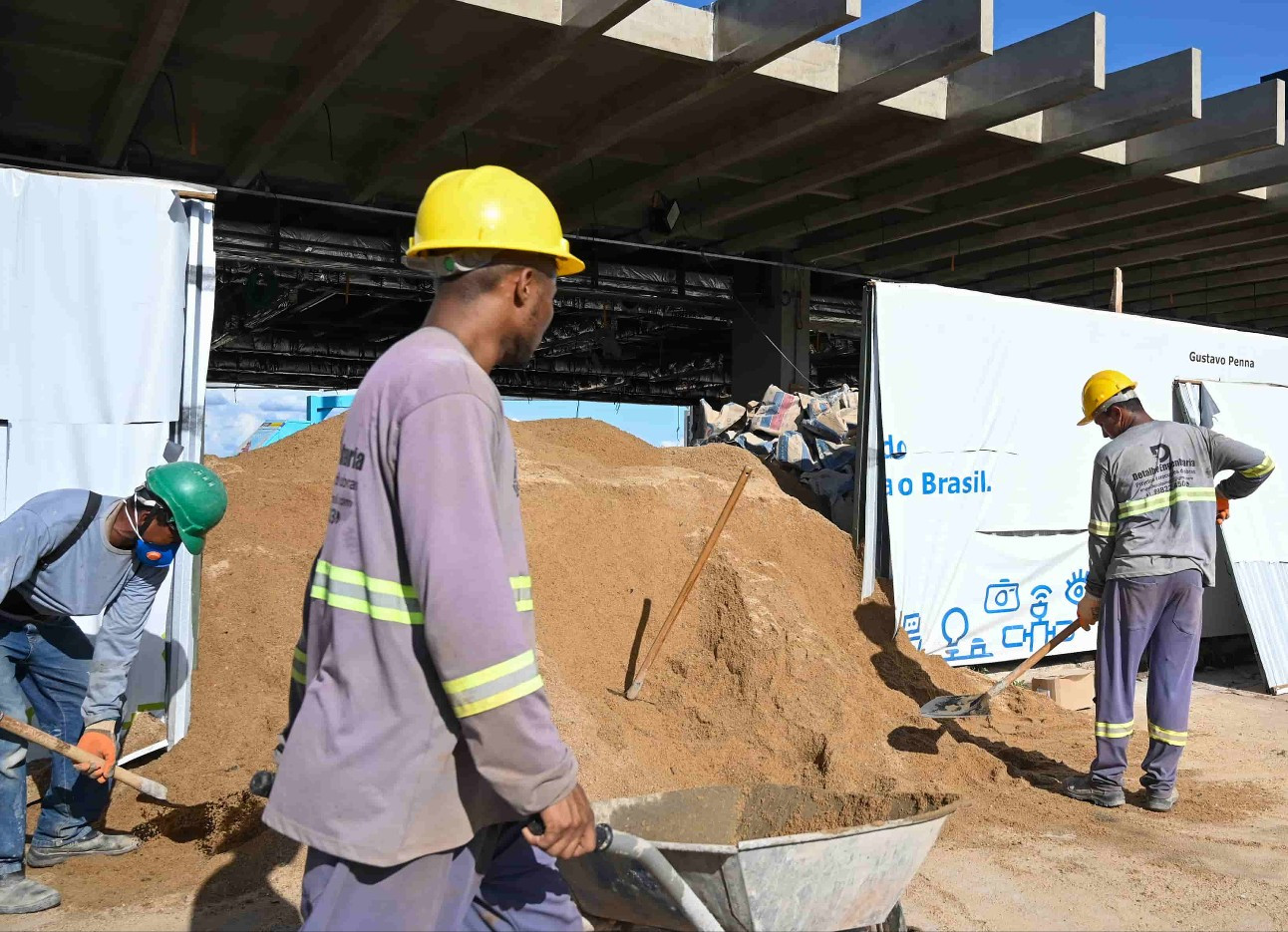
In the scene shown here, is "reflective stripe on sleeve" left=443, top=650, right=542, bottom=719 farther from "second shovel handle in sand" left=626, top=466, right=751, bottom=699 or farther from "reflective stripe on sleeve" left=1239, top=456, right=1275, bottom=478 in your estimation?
"reflective stripe on sleeve" left=1239, top=456, right=1275, bottom=478

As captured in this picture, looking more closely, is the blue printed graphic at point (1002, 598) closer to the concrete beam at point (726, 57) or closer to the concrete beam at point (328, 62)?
the concrete beam at point (726, 57)

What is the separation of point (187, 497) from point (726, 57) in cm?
528

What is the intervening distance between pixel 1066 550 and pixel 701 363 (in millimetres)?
13721

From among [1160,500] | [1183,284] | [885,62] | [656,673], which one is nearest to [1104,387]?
[1160,500]

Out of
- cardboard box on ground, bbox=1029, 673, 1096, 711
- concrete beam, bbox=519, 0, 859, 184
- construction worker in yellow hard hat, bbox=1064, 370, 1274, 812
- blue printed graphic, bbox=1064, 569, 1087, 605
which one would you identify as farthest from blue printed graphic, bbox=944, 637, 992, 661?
concrete beam, bbox=519, 0, 859, 184

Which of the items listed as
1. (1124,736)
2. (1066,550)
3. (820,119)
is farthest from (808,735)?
(820,119)

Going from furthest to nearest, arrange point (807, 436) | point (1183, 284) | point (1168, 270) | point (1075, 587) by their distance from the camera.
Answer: point (1183, 284), point (1168, 270), point (807, 436), point (1075, 587)

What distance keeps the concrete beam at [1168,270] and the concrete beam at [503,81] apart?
9363 millimetres

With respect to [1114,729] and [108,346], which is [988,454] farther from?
[108,346]

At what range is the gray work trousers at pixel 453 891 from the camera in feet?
5.93

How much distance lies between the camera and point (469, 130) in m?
9.34

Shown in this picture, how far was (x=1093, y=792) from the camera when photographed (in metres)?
5.06

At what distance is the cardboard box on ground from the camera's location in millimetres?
6855

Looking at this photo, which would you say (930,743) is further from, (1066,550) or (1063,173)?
(1063,173)
